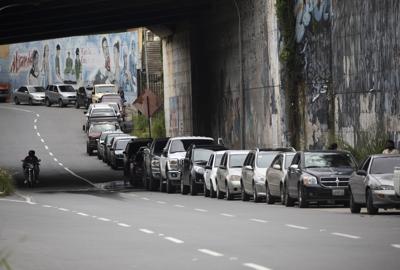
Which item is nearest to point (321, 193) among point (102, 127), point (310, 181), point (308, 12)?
point (310, 181)

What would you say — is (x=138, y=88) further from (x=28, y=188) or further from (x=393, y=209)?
(x=393, y=209)

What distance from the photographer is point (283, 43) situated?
1919 inches

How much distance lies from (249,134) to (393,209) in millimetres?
24423

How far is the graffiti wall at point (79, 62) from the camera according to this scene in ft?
345

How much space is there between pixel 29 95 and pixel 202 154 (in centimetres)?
6721

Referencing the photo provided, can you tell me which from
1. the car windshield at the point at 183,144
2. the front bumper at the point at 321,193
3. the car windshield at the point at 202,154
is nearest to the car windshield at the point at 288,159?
the front bumper at the point at 321,193

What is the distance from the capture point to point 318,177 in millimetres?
31859

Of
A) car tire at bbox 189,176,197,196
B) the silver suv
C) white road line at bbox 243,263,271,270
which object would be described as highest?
the silver suv

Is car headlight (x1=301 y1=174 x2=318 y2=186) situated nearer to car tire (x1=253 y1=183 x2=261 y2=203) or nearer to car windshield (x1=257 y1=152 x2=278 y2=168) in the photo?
car tire (x1=253 y1=183 x2=261 y2=203)

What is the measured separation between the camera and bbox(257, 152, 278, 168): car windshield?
123 ft

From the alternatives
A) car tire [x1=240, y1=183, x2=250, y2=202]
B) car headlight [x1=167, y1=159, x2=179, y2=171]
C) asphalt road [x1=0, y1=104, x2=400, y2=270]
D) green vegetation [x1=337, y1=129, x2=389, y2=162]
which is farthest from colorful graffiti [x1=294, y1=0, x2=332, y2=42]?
car tire [x1=240, y1=183, x2=250, y2=202]

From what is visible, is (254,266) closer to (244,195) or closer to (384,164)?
(384,164)

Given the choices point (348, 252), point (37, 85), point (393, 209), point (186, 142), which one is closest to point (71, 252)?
point (348, 252)

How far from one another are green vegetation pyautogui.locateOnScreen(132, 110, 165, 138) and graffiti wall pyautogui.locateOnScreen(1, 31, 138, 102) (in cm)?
1636
